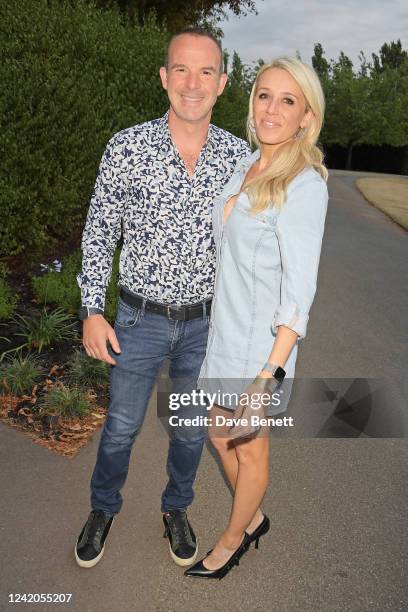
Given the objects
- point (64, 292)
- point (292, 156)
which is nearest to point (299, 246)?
point (292, 156)

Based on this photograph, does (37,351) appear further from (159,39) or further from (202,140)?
(159,39)

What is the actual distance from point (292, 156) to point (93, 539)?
2075mm

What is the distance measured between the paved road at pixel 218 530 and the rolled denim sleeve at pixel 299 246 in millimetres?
1486

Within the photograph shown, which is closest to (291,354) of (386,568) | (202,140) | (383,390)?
(202,140)

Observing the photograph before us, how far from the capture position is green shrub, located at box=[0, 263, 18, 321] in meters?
5.55

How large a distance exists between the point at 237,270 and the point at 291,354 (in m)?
0.44

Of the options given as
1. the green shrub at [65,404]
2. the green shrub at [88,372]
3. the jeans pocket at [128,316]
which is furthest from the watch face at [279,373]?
the green shrub at [88,372]

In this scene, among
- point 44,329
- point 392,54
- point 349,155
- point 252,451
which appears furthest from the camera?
point 392,54

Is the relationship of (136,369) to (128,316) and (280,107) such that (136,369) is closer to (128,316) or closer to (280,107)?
(128,316)

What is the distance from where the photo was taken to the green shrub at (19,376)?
4.57m

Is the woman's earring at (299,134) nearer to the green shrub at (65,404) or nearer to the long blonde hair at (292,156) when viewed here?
the long blonde hair at (292,156)

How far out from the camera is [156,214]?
271 centimetres

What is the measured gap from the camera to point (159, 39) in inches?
385

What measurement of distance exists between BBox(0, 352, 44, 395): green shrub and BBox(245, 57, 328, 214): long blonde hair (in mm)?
2890
